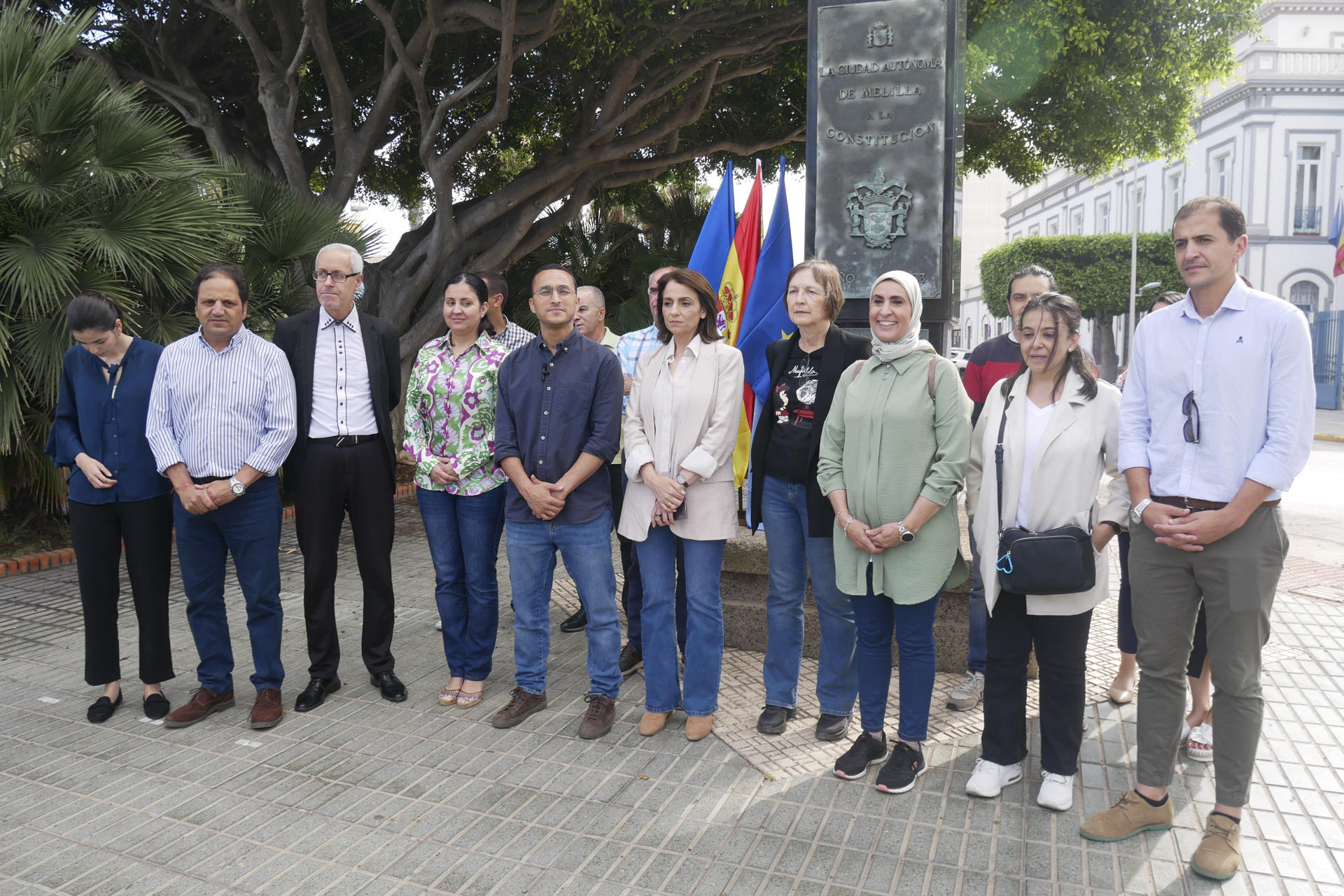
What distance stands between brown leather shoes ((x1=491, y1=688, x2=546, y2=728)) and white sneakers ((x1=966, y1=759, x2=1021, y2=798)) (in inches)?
76.1

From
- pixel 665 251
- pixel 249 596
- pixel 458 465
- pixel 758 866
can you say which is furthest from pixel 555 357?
pixel 665 251

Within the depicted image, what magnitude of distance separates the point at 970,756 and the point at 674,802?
1265mm

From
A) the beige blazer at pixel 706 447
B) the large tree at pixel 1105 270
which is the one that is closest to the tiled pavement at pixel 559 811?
the beige blazer at pixel 706 447

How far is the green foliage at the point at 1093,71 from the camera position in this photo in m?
10.6

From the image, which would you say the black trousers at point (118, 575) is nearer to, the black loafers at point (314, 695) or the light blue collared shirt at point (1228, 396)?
the black loafers at point (314, 695)

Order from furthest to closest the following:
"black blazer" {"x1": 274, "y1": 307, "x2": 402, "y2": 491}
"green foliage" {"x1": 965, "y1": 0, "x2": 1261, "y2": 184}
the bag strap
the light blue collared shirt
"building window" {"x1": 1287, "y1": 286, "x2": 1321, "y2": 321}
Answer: "building window" {"x1": 1287, "y1": 286, "x2": 1321, "y2": 321} → "green foliage" {"x1": 965, "y1": 0, "x2": 1261, "y2": 184} → "black blazer" {"x1": 274, "y1": 307, "x2": 402, "y2": 491} → the bag strap → the light blue collared shirt

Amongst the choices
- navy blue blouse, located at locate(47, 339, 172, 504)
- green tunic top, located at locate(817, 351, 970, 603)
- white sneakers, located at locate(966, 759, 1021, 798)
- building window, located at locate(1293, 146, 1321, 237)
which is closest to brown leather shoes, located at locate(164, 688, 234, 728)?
navy blue blouse, located at locate(47, 339, 172, 504)

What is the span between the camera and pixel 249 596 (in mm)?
4332

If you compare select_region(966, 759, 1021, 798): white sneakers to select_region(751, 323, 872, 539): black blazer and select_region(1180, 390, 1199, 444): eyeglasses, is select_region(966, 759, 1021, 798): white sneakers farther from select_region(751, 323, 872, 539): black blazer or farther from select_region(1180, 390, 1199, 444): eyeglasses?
select_region(1180, 390, 1199, 444): eyeglasses

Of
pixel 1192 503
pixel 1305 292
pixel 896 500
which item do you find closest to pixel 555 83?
pixel 896 500

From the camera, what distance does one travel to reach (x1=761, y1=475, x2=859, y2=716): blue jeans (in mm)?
3934

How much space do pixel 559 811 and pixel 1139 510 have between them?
7.52 ft

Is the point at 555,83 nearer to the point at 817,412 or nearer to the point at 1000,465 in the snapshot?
the point at 817,412

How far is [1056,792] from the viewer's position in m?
3.37
